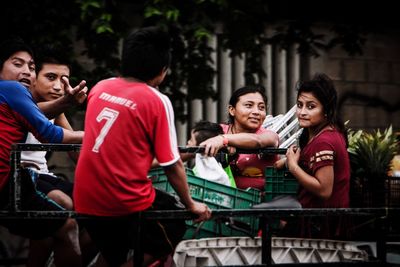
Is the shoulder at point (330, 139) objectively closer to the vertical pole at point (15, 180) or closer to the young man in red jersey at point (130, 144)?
the young man in red jersey at point (130, 144)

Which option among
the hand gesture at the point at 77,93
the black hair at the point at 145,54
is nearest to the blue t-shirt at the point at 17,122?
the hand gesture at the point at 77,93

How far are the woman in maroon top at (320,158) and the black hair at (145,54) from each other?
96 centimetres

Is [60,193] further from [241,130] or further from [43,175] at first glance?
[241,130]

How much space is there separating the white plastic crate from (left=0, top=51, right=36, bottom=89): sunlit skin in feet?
4.23

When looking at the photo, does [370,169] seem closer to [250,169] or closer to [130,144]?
[250,169]

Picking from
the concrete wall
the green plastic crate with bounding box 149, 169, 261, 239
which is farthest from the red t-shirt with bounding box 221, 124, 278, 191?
the concrete wall

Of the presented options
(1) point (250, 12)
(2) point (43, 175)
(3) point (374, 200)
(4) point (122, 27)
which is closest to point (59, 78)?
(2) point (43, 175)

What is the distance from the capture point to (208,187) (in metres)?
4.38

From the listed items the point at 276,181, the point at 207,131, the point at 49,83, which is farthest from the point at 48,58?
the point at 276,181

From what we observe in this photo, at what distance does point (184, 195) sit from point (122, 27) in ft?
14.4

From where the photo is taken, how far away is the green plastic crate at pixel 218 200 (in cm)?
439

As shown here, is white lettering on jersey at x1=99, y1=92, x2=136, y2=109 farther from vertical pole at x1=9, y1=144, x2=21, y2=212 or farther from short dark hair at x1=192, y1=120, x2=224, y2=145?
short dark hair at x1=192, y1=120, x2=224, y2=145

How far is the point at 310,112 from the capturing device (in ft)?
14.8

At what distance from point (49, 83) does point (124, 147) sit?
1.40m
